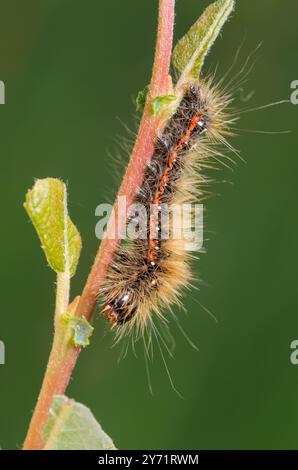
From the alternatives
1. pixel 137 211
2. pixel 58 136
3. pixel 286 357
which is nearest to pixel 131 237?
pixel 137 211

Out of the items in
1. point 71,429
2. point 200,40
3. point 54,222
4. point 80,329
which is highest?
point 200,40

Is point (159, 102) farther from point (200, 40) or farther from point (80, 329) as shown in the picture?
point (80, 329)

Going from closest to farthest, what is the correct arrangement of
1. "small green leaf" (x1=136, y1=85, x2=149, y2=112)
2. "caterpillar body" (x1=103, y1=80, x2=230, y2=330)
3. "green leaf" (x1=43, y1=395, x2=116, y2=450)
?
1. "green leaf" (x1=43, y1=395, x2=116, y2=450)
2. "small green leaf" (x1=136, y1=85, x2=149, y2=112)
3. "caterpillar body" (x1=103, y1=80, x2=230, y2=330)

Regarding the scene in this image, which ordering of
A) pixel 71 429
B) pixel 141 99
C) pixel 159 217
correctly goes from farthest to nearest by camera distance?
pixel 159 217 < pixel 141 99 < pixel 71 429

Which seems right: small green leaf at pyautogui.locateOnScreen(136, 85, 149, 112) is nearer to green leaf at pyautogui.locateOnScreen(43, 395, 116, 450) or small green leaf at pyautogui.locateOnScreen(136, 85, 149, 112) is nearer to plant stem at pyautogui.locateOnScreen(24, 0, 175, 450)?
plant stem at pyautogui.locateOnScreen(24, 0, 175, 450)

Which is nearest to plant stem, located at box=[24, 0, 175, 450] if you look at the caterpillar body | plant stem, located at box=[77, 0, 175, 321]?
plant stem, located at box=[77, 0, 175, 321]

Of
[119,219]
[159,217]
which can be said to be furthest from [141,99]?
[159,217]

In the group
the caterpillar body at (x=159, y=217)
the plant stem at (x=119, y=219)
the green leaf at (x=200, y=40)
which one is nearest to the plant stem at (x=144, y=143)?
the plant stem at (x=119, y=219)

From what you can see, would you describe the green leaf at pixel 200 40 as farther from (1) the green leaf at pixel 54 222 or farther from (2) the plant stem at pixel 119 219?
(1) the green leaf at pixel 54 222
